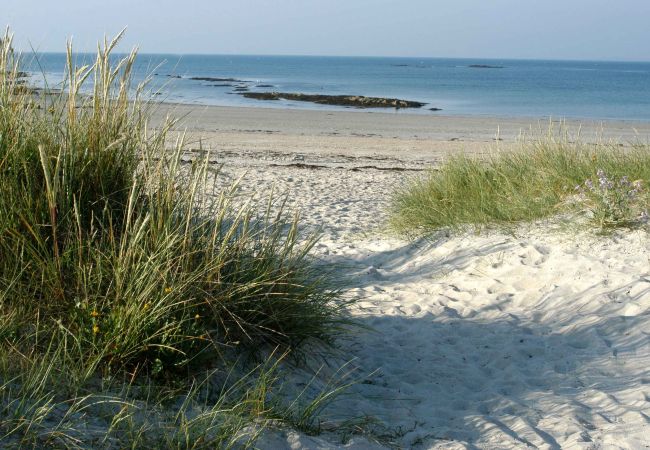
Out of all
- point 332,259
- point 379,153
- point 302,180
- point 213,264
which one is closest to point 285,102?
point 379,153

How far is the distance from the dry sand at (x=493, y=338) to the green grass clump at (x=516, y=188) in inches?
12.1

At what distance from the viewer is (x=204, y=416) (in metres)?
3.00

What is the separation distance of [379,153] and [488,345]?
12.0m

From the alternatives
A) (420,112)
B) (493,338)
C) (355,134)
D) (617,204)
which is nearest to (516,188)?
(617,204)

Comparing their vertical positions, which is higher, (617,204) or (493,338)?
(617,204)

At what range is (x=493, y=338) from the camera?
4.96 meters

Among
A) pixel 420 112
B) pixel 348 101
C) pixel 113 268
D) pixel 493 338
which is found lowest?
pixel 493 338

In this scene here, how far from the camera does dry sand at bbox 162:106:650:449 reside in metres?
3.68

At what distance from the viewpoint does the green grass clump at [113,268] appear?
3.33 m

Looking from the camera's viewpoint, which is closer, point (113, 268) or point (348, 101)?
point (113, 268)

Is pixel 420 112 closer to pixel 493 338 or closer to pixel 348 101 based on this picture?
pixel 348 101

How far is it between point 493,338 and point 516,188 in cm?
305

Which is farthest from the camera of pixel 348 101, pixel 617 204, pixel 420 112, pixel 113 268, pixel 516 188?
pixel 348 101

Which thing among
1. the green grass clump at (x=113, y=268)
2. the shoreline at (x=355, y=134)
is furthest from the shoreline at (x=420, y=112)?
the green grass clump at (x=113, y=268)
